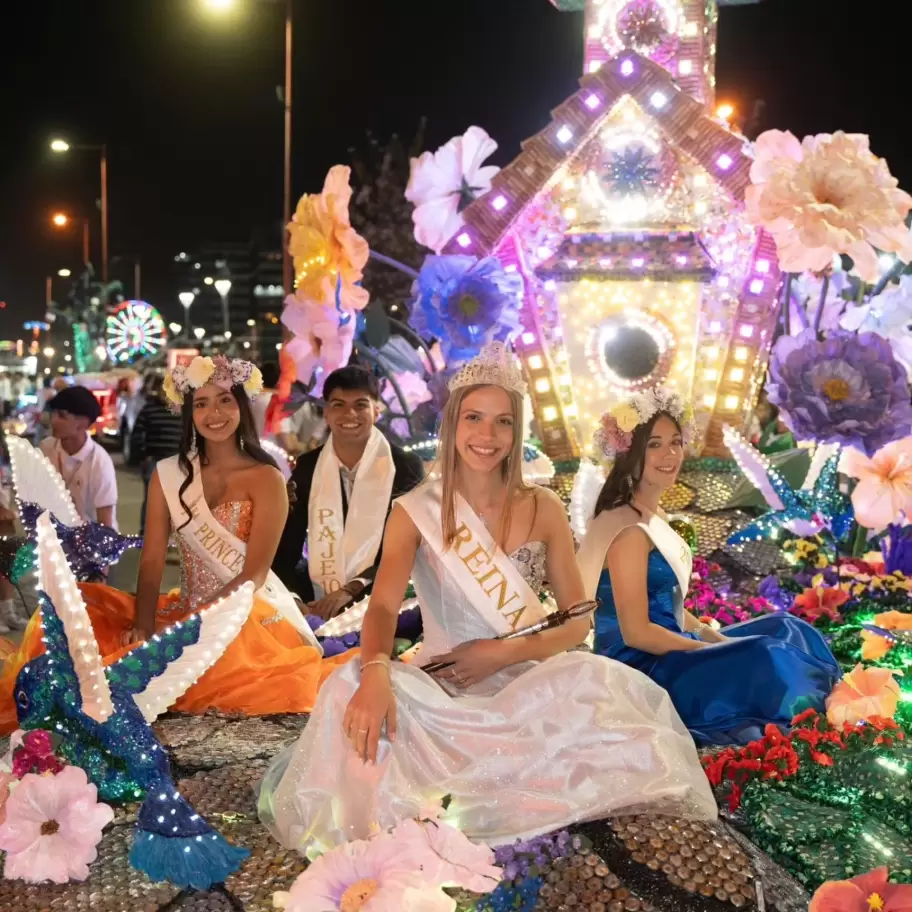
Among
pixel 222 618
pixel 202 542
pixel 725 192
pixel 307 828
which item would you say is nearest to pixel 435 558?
pixel 222 618

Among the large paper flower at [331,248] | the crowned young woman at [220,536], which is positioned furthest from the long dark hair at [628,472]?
the large paper flower at [331,248]

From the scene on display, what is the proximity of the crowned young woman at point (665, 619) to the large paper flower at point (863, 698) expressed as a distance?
0.18 meters

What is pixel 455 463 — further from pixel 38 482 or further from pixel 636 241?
pixel 636 241

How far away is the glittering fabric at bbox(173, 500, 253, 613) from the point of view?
14.7ft

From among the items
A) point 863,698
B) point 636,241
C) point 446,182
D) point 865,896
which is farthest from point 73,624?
point 636,241

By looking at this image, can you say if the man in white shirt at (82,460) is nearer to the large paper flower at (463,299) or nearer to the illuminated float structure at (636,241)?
the large paper flower at (463,299)

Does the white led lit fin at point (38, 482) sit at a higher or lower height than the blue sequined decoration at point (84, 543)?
higher

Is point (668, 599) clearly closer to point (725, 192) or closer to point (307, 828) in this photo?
point (307, 828)

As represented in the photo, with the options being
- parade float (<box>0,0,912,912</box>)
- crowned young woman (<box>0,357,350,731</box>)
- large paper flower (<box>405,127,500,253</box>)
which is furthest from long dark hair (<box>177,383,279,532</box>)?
large paper flower (<box>405,127,500,253</box>)

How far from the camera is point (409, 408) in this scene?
8.41 metres

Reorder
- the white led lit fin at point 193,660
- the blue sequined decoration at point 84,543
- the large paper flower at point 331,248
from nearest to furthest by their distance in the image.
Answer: the white led lit fin at point 193,660 < the blue sequined decoration at point 84,543 < the large paper flower at point 331,248

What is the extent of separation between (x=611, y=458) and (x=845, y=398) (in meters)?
1.61

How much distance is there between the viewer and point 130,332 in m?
34.5

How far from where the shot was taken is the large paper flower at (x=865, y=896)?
89.9 inches
